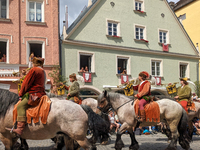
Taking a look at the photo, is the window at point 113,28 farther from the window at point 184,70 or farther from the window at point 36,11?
the window at point 184,70

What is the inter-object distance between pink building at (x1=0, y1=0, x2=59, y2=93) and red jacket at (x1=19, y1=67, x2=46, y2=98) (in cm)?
1128

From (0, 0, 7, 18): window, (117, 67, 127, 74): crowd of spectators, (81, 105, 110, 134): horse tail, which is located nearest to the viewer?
(81, 105, 110, 134): horse tail

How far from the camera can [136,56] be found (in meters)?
20.2

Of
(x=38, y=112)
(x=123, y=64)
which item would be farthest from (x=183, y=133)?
(x=123, y=64)

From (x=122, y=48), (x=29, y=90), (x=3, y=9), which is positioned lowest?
(x=29, y=90)

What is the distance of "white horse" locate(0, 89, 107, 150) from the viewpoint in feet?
15.3

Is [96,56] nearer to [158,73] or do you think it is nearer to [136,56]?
[136,56]

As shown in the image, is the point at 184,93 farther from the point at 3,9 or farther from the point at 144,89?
the point at 3,9

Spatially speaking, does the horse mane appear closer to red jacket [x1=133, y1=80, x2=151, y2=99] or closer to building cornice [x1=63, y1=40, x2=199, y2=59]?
red jacket [x1=133, y1=80, x2=151, y2=99]

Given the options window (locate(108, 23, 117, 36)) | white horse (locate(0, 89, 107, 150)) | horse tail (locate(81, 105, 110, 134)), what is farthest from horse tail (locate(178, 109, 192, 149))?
window (locate(108, 23, 117, 36))

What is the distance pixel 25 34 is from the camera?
53.1ft

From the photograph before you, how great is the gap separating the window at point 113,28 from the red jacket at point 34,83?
14844mm

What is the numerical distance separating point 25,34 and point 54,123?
12.9m

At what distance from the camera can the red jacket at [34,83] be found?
4762mm
